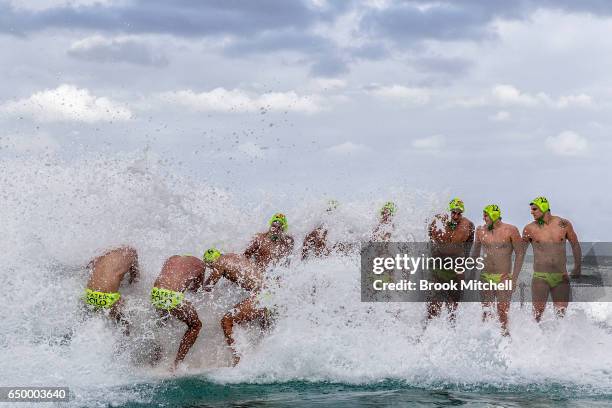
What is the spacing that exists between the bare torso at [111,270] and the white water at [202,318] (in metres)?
0.50

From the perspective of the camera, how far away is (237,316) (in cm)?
941

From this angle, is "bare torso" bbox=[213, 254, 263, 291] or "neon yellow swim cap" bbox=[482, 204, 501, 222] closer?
"bare torso" bbox=[213, 254, 263, 291]

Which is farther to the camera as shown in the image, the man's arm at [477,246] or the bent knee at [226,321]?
the man's arm at [477,246]

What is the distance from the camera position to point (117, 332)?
938 cm

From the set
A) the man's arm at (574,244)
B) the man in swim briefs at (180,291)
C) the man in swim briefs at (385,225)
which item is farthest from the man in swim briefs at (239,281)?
the man's arm at (574,244)

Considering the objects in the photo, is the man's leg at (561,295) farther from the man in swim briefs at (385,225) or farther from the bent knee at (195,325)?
the bent knee at (195,325)

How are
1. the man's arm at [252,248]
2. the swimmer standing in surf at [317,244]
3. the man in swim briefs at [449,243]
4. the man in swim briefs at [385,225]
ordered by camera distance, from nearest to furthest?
1. the man's arm at [252,248]
2. the man in swim briefs at [449,243]
3. the man in swim briefs at [385,225]
4. the swimmer standing in surf at [317,244]

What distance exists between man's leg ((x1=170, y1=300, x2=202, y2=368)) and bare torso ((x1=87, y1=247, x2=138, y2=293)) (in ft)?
3.11

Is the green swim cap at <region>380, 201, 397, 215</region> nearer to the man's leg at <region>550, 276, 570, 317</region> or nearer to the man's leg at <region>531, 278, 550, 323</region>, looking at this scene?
the man's leg at <region>531, 278, 550, 323</region>

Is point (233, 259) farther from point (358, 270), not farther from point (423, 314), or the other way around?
point (423, 314)

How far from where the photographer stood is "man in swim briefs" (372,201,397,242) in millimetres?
11930

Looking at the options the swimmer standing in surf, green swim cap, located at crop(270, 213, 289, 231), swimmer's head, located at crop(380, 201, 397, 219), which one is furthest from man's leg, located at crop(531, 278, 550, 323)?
green swim cap, located at crop(270, 213, 289, 231)

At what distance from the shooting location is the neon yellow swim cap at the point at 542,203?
10227 millimetres

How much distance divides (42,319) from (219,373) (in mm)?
2771
